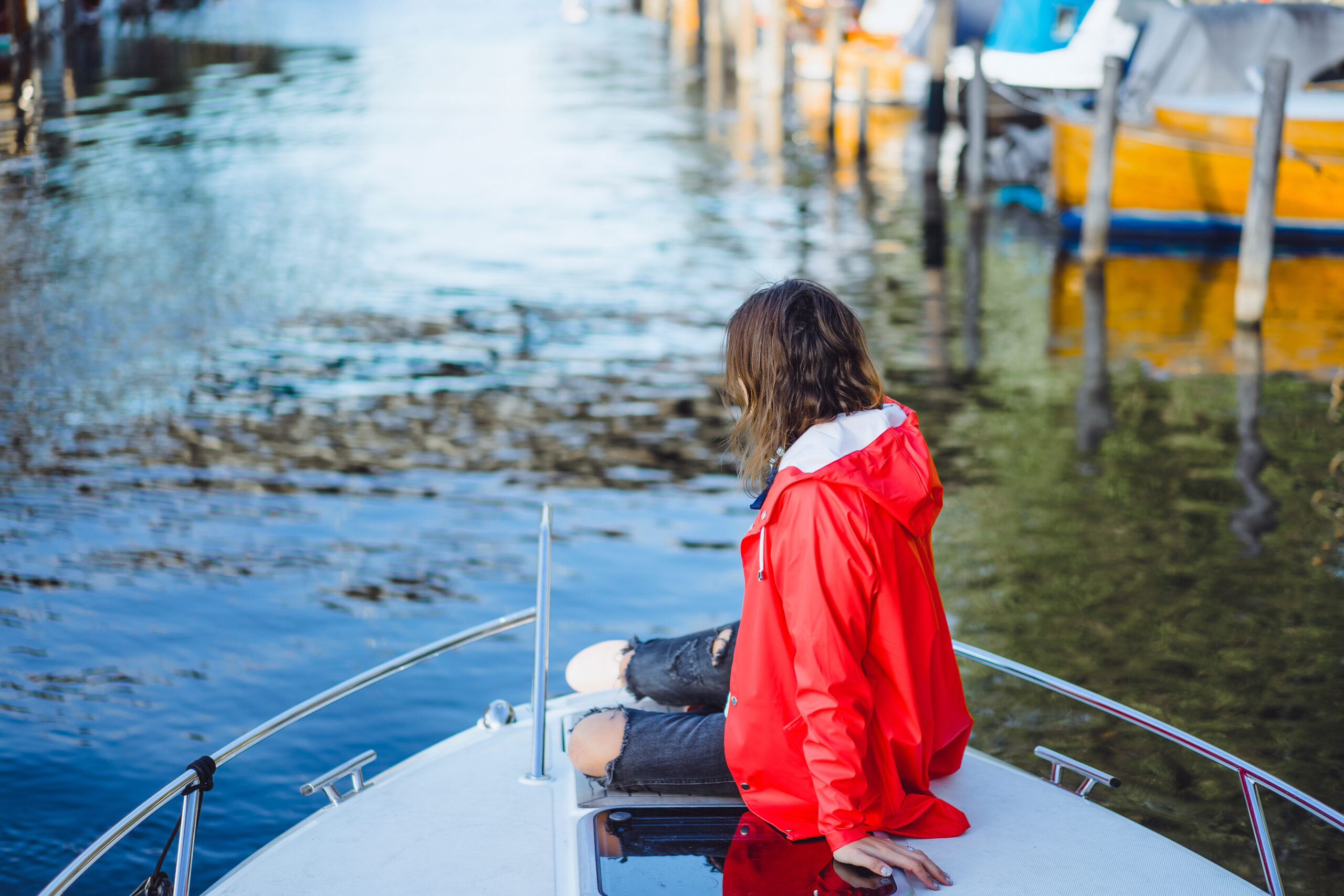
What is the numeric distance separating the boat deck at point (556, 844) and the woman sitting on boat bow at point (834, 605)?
0.16m

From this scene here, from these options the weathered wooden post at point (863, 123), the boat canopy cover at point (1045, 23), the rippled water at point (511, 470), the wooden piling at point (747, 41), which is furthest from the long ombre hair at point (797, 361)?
the wooden piling at point (747, 41)

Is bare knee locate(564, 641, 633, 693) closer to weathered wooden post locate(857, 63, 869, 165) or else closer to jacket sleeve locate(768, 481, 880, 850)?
jacket sleeve locate(768, 481, 880, 850)

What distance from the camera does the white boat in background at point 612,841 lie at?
254 centimetres

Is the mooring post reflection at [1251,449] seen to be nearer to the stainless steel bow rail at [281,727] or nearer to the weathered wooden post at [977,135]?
the weathered wooden post at [977,135]

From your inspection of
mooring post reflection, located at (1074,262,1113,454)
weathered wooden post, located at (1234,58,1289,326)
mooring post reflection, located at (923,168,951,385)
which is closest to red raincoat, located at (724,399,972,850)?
mooring post reflection, located at (1074,262,1113,454)

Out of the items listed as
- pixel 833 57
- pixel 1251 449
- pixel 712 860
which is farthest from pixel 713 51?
pixel 712 860

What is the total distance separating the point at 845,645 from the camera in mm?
2346

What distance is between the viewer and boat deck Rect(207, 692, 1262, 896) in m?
2.59

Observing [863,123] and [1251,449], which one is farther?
[863,123]

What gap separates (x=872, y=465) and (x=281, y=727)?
67.1 inches

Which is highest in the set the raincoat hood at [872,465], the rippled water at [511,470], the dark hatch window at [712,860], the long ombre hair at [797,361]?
the long ombre hair at [797,361]

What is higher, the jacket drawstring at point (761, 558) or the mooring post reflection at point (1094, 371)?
the jacket drawstring at point (761, 558)

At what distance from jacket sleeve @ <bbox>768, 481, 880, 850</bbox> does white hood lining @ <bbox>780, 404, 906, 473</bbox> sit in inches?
1.9

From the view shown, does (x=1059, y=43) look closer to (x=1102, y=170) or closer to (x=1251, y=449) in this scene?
(x=1102, y=170)
